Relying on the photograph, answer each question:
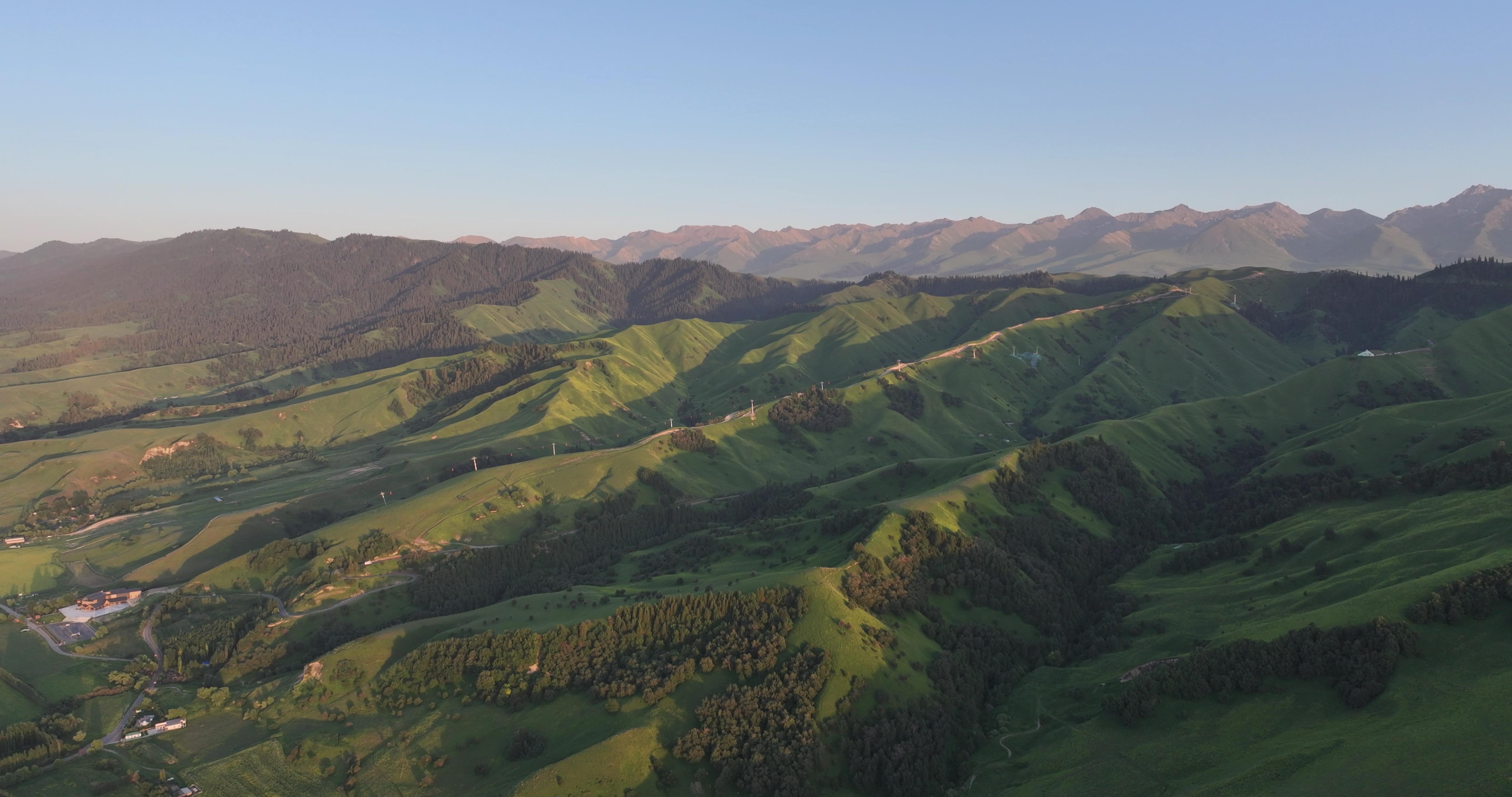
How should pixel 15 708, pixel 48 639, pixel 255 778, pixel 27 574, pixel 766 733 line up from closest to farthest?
pixel 255 778, pixel 766 733, pixel 15 708, pixel 48 639, pixel 27 574

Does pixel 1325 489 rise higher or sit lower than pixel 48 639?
higher

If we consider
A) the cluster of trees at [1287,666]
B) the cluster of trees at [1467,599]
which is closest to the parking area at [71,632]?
the cluster of trees at [1287,666]

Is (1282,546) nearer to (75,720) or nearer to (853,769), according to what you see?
(853,769)

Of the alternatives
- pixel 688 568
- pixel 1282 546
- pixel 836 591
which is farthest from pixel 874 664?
pixel 1282 546

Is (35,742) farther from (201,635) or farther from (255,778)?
(201,635)

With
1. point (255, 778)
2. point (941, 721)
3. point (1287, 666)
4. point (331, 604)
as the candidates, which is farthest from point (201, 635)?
point (1287, 666)

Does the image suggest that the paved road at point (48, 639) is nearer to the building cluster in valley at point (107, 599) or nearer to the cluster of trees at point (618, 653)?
the building cluster in valley at point (107, 599)

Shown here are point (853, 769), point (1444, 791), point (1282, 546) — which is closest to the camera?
point (1444, 791)
